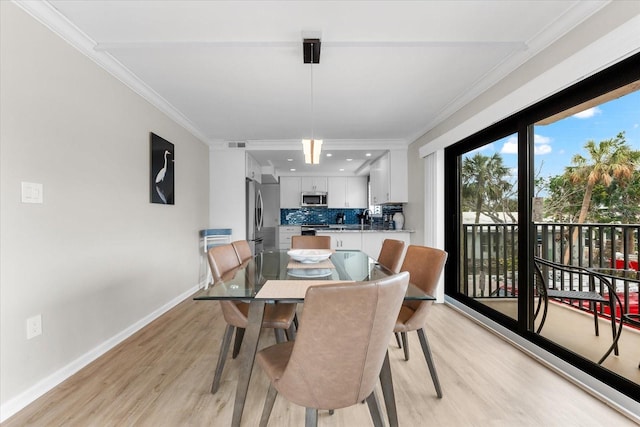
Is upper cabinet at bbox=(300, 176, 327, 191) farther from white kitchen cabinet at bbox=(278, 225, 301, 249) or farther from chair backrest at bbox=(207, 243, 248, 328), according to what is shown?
chair backrest at bbox=(207, 243, 248, 328)

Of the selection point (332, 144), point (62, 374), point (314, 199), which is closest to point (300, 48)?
point (332, 144)

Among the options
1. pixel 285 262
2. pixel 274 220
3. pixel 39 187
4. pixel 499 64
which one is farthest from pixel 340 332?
pixel 274 220

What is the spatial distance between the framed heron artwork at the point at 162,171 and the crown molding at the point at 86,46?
0.38 metres

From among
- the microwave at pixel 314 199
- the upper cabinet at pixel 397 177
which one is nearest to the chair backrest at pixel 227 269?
the upper cabinet at pixel 397 177

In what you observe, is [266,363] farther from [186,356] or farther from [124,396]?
[186,356]

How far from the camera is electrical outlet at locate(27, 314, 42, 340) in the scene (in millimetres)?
1762

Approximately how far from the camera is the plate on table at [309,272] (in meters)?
1.82

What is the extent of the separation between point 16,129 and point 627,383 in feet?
12.0

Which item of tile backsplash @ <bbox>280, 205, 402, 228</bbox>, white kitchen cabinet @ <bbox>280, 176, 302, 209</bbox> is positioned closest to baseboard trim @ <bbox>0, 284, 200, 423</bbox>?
white kitchen cabinet @ <bbox>280, 176, 302, 209</bbox>

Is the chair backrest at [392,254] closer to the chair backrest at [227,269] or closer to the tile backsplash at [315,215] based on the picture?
the chair backrest at [227,269]

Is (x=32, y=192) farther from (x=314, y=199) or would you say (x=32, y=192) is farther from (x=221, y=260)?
(x=314, y=199)

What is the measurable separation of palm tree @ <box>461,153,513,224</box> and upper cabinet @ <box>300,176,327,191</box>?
12.5 ft

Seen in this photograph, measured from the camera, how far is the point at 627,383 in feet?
5.62

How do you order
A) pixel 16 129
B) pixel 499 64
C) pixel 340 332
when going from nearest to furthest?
pixel 340 332, pixel 16 129, pixel 499 64
